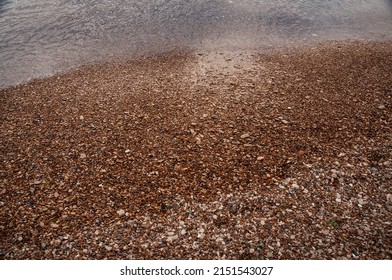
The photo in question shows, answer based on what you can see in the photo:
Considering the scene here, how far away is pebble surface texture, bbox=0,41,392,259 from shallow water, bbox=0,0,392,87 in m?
2.18

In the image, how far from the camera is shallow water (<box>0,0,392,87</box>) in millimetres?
9453

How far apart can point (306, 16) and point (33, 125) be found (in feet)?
41.3

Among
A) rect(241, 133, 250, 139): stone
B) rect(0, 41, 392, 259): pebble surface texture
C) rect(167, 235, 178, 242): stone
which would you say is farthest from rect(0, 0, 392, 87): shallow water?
rect(167, 235, 178, 242): stone

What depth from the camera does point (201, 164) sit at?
4.97 meters

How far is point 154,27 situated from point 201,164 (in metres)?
8.62

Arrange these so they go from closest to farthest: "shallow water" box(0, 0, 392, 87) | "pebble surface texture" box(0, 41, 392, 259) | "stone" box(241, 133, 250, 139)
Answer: "pebble surface texture" box(0, 41, 392, 259) < "stone" box(241, 133, 250, 139) < "shallow water" box(0, 0, 392, 87)

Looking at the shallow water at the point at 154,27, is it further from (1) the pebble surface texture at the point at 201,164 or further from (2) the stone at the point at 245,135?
(2) the stone at the point at 245,135

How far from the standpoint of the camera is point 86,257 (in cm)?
370

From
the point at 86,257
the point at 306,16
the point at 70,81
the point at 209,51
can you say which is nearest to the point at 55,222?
the point at 86,257

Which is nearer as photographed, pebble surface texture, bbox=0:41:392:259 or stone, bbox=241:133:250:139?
pebble surface texture, bbox=0:41:392:259

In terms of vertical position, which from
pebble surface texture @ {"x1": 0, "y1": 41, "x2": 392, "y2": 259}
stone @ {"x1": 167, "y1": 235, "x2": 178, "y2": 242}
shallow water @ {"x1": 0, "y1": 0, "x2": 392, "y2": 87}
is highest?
shallow water @ {"x1": 0, "y1": 0, "x2": 392, "y2": 87}

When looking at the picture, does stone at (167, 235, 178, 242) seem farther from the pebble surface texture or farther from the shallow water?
the shallow water

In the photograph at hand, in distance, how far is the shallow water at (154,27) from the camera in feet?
31.0

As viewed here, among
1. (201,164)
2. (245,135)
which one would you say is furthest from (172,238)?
(245,135)
